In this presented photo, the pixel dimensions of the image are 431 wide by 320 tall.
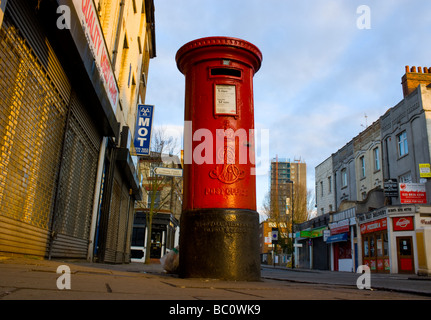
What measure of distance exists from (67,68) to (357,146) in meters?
27.8

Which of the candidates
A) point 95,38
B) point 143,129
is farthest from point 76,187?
point 143,129

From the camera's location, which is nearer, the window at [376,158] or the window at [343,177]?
the window at [376,158]

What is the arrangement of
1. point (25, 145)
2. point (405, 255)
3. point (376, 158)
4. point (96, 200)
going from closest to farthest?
1. point (25, 145)
2. point (96, 200)
3. point (405, 255)
4. point (376, 158)

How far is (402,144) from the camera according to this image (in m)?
24.2

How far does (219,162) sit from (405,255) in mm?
21144

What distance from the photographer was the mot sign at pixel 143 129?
15148mm

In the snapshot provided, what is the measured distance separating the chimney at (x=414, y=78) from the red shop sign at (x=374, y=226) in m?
9.18

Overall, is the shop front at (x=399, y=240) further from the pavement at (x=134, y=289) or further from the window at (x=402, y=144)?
the pavement at (x=134, y=289)

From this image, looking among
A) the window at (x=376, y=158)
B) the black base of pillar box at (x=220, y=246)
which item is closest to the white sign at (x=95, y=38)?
the black base of pillar box at (x=220, y=246)

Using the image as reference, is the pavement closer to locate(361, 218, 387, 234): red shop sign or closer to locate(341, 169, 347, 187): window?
locate(361, 218, 387, 234): red shop sign

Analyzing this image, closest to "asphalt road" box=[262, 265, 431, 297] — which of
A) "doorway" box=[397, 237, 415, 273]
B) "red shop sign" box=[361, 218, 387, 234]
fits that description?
"doorway" box=[397, 237, 415, 273]

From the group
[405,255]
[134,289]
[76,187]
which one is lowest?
[134,289]

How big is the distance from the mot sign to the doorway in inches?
661

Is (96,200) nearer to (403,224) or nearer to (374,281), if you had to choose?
(374,281)
